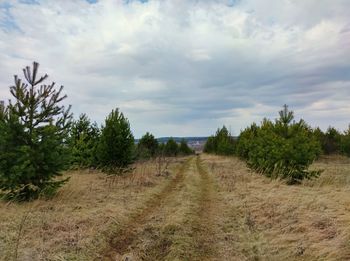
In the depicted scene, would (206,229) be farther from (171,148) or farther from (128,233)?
(171,148)

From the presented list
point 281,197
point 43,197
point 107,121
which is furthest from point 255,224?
point 107,121

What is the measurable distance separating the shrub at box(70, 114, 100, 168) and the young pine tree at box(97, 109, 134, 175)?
1.78 metres

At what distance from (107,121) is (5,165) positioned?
31.2 ft

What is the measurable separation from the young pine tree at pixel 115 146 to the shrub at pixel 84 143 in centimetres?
178

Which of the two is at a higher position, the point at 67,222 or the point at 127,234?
the point at 67,222

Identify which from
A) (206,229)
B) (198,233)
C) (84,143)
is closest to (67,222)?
(198,233)

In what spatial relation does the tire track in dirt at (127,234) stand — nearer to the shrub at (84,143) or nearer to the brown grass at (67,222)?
the brown grass at (67,222)

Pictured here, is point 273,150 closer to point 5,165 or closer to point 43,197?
point 43,197

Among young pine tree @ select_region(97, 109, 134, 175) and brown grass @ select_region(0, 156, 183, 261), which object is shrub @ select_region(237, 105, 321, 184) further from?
young pine tree @ select_region(97, 109, 134, 175)

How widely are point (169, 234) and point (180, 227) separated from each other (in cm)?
52

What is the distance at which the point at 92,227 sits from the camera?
7.89 m

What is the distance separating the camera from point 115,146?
20.1 m

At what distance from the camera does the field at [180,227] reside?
6.30m

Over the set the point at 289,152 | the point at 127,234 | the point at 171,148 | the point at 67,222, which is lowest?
the point at 127,234
